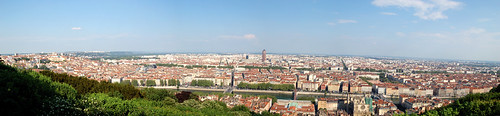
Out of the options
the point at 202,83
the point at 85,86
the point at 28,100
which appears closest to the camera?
the point at 28,100

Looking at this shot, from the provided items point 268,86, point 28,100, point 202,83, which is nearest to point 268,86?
point 268,86

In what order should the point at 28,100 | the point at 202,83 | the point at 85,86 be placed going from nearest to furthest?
the point at 28,100
the point at 85,86
the point at 202,83

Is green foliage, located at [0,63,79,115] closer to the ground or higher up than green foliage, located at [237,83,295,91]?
higher up

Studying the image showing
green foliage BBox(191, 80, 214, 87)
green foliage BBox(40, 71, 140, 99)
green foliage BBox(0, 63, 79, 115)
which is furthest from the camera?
green foliage BBox(191, 80, 214, 87)

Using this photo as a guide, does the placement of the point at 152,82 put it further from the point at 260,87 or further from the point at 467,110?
the point at 467,110

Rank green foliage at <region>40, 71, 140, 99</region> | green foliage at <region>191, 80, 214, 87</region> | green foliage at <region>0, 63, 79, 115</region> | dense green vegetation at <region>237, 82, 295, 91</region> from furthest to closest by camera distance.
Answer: green foliage at <region>191, 80, 214, 87</region>, dense green vegetation at <region>237, 82, 295, 91</region>, green foliage at <region>40, 71, 140, 99</region>, green foliage at <region>0, 63, 79, 115</region>

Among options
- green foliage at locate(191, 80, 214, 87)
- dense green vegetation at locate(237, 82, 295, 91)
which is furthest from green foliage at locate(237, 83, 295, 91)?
green foliage at locate(191, 80, 214, 87)

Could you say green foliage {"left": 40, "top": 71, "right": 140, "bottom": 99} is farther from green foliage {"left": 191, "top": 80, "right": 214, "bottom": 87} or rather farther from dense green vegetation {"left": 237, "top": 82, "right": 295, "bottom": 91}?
green foliage {"left": 191, "top": 80, "right": 214, "bottom": 87}

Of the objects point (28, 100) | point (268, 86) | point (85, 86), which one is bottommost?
point (268, 86)

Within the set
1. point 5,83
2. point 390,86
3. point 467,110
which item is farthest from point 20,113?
point 390,86

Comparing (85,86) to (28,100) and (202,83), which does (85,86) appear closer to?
(28,100)

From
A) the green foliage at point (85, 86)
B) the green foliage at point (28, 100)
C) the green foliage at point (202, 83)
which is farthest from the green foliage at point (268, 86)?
the green foliage at point (28, 100)

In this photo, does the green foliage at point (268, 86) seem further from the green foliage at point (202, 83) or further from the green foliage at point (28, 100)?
the green foliage at point (28, 100)
